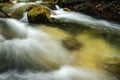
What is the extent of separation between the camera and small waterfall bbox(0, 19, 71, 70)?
18.2 ft

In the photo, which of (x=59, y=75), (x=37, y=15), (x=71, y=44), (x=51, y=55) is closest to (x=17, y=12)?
(x=37, y=15)

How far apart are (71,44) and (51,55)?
98 cm

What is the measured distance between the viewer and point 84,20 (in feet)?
33.4

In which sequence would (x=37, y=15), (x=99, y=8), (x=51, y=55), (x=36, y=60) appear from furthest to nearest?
1. (x=99, y=8)
2. (x=37, y=15)
3. (x=51, y=55)
4. (x=36, y=60)

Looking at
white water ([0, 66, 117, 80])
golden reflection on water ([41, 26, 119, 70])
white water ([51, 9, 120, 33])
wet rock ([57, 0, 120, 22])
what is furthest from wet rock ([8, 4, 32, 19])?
white water ([0, 66, 117, 80])

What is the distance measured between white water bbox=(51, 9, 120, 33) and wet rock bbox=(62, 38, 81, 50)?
2.34m

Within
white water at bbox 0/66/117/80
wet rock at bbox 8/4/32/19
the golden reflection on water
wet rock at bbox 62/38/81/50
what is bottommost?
white water at bbox 0/66/117/80

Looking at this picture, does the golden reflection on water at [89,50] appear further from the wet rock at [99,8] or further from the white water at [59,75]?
the wet rock at [99,8]

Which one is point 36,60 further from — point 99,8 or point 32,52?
point 99,8

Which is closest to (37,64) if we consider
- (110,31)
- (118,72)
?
(118,72)

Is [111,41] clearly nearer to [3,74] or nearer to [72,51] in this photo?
[72,51]

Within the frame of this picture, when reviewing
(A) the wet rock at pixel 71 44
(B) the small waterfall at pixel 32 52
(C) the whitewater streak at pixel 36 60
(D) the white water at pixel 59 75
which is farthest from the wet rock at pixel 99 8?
(D) the white water at pixel 59 75

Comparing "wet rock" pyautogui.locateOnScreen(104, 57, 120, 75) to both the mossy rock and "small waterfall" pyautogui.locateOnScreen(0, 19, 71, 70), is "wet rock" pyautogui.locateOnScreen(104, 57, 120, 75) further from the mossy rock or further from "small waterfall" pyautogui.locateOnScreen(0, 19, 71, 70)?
the mossy rock

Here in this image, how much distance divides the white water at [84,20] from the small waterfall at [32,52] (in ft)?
8.69
